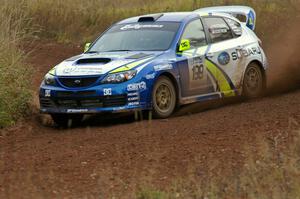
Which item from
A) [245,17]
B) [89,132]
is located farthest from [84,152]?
[245,17]

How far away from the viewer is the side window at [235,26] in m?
12.7

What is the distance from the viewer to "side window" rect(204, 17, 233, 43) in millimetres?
12078

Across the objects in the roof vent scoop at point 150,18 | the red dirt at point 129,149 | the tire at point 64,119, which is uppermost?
the roof vent scoop at point 150,18

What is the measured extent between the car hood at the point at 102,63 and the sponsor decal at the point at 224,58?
1.30 meters

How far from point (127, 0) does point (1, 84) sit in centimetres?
1829

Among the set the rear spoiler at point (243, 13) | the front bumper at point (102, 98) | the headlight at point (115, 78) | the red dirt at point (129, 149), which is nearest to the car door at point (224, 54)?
the red dirt at point (129, 149)

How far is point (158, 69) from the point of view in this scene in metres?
10.7

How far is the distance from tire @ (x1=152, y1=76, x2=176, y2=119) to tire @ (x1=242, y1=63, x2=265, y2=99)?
2.07m

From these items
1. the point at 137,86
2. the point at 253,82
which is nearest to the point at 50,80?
the point at 137,86

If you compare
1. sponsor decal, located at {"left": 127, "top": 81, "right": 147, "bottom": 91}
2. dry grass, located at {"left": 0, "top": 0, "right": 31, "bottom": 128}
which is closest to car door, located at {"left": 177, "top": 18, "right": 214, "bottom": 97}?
sponsor decal, located at {"left": 127, "top": 81, "right": 147, "bottom": 91}

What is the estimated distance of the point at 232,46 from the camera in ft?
40.3

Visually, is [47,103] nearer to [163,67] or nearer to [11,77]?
[11,77]

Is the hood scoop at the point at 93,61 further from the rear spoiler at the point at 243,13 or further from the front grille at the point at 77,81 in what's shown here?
the rear spoiler at the point at 243,13

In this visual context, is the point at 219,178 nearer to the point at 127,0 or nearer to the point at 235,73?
the point at 235,73
